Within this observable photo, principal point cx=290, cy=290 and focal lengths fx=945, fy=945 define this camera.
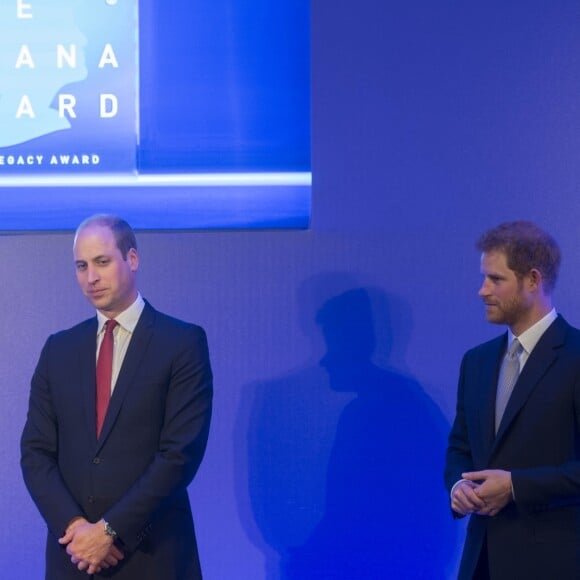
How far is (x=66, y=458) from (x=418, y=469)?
4.75 ft

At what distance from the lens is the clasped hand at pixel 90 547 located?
238cm

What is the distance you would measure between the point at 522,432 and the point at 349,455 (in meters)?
1.14

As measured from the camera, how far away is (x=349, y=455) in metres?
3.49

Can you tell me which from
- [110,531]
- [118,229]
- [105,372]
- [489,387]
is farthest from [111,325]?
[489,387]

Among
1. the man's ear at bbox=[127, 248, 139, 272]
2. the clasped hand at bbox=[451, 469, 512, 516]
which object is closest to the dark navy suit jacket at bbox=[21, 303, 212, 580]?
the man's ear at bbox=[127, 248, 139, 272]

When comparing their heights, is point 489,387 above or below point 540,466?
above

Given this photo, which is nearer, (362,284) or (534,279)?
(534,279)

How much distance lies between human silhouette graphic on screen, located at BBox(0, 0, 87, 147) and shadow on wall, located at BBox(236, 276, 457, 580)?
1187 mm

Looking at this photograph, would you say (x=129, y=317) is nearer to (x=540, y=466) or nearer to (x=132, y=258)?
(x=132, y=258)

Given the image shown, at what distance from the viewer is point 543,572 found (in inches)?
93.7

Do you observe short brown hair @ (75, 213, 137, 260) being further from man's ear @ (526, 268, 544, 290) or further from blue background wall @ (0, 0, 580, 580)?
man's ear @ (526, 268, 544, 290)

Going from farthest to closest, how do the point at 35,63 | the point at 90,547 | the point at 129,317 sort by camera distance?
1. the point at 35,63
2. the point at 129,317
3. the point at 90,547

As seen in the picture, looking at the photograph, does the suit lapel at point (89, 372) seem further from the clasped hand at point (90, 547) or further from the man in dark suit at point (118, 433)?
the clasped hand at point (90, 547)

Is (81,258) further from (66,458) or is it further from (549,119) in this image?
(549,119)
